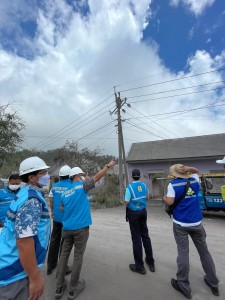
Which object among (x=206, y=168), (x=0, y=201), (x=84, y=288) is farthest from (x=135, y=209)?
(x=206, y=168)

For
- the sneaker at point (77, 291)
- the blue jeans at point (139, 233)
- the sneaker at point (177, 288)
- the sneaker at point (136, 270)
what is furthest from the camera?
the blue jeans at point (139, 233)

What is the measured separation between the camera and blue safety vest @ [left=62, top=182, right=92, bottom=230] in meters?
3.50

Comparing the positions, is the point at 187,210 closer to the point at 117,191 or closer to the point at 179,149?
the point at 117,191

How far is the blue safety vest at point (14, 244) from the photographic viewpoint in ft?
6.25

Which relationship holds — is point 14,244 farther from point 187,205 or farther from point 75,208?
point 187,205

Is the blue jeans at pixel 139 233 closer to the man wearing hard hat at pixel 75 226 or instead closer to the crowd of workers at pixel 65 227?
the crowd of workers at pixel 65 227

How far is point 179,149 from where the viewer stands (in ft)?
74.2

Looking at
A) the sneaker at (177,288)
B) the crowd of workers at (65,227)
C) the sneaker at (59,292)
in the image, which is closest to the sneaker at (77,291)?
the crowd of workers at (65,227)

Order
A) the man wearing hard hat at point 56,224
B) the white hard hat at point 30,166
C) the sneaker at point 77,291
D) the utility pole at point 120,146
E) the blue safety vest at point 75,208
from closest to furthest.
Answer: the white hard hat at point 30,166 < the sneaker at point 77,291 < the blue safety vest at point 75,208 < the man wearing hard hat at point 56,224 < the utility pole at point 120,146

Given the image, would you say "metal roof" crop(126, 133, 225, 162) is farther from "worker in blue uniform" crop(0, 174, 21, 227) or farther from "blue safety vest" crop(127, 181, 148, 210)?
"worker in blue uniform" crop(0, 174, 21, 227)

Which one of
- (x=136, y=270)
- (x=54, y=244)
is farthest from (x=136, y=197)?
(x=54, y=244)

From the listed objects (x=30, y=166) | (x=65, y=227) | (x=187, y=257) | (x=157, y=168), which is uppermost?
(x=157, y=168)

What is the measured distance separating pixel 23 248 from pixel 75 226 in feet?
5.51

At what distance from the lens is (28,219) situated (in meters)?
1.91
